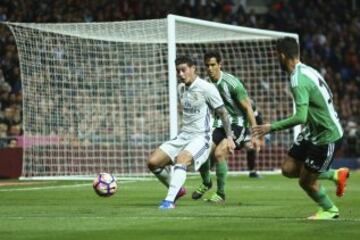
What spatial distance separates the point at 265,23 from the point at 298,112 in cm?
2424

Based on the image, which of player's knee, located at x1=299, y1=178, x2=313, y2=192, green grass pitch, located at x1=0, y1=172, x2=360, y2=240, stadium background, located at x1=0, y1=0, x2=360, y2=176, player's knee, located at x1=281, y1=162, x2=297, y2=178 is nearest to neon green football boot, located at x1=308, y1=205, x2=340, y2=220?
green grass pitch, located at x1=0, y1=172, x2=360, y2=240

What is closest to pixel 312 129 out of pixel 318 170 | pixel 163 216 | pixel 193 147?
pixel 318 170

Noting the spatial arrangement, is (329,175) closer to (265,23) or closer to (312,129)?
(312,129)

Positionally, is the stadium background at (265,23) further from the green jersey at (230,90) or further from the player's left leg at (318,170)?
the player's left leg at (318,170)

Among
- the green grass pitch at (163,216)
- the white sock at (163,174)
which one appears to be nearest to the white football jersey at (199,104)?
the white sock at (163,174)

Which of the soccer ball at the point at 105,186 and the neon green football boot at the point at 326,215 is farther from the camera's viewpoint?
the soccer ball at the point at 105,186

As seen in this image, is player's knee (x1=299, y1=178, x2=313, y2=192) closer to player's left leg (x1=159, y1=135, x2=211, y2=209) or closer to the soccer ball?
player's left leg (x1=159, y1=135, x2=211, y2=209)

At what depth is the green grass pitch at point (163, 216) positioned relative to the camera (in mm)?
10102

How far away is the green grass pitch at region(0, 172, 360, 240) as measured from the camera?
10.1 m

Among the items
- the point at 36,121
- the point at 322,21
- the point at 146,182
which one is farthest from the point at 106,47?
the point at 322,21

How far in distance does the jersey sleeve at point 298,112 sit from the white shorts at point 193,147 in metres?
2.86

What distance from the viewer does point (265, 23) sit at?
34906 millimetres

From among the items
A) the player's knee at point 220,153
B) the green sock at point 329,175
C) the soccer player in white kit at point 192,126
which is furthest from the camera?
the player's knee at point 220,153

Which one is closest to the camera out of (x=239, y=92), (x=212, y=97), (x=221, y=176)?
(x=212, y=97)
